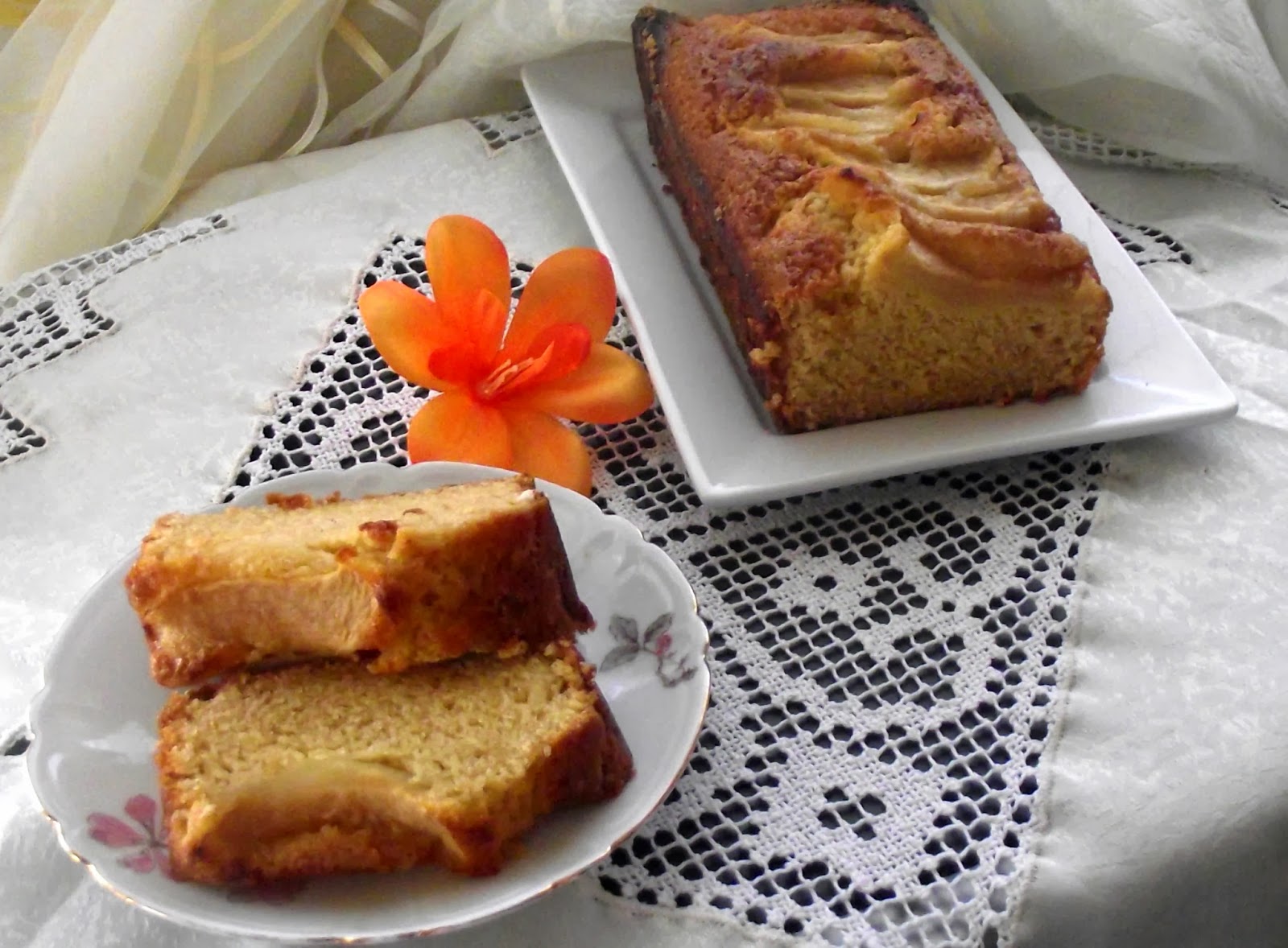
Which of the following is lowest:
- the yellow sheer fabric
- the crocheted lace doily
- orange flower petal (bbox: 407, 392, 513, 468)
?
the crocheted lace doily

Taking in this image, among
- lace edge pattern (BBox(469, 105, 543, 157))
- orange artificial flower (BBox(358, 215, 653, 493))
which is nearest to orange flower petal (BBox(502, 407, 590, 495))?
orange artificial flower (BBox(358, 215, 653, 493))

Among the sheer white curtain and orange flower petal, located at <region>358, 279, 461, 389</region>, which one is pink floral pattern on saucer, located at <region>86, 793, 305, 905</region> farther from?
the sheer white curtain

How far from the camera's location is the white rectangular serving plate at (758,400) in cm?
133

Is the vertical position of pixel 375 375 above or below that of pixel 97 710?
below

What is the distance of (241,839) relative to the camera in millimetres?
907

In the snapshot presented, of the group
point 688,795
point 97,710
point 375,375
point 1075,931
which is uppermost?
point 97,710

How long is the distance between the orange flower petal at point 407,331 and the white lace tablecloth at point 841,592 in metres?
0.07

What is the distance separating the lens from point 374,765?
3.05ft

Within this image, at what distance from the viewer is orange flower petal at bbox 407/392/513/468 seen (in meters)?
1.32

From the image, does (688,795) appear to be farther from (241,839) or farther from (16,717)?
(16,717)

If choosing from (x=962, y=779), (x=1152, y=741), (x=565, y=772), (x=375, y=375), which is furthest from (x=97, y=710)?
(x=1152, y=741)

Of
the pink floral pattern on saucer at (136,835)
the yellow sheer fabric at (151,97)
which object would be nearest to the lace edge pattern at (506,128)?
the yellow sheer fabric at (151,97)

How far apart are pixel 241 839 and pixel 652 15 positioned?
4.41 ft

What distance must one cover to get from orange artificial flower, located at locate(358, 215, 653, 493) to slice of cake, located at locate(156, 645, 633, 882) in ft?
1.21
